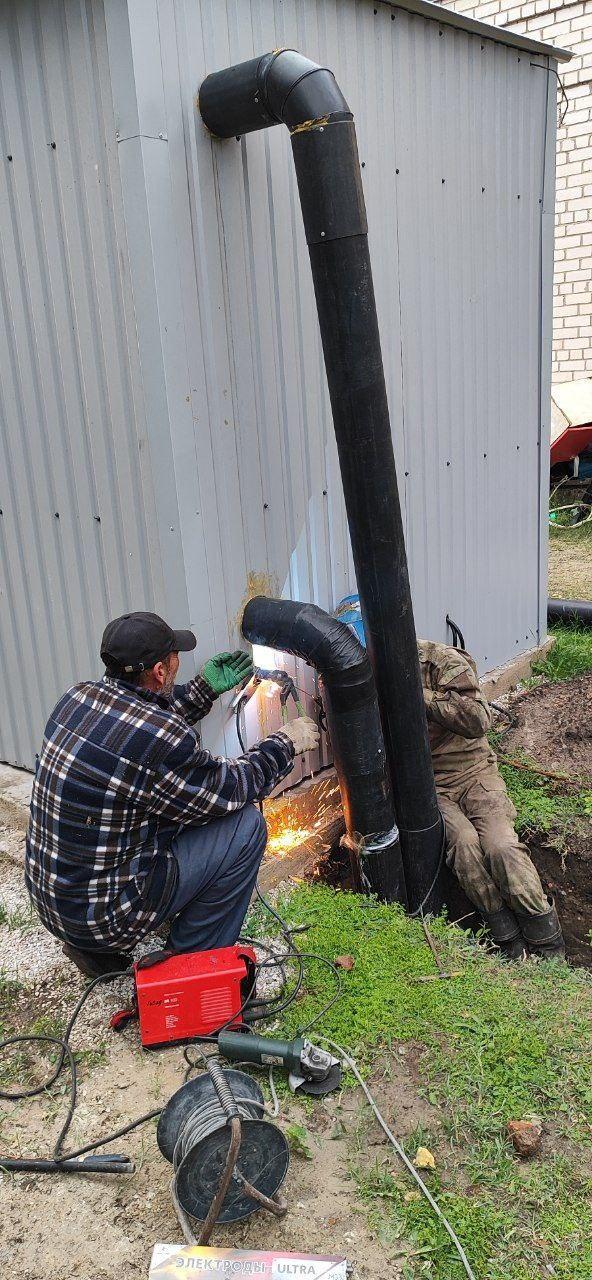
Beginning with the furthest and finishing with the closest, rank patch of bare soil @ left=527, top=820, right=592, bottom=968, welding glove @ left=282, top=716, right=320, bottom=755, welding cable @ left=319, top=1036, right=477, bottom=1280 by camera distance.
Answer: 1. patch of bare soil @ left=527, top=820, right=592, bottom=968
2. welding glove @ left=282, top=716, right=320, bottom=755
3. welding cable @ left=319, top=1036, right=477, bottom=1280

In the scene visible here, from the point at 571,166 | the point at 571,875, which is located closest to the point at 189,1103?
the point at 571,875

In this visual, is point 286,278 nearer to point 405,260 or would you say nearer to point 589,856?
point 405,260

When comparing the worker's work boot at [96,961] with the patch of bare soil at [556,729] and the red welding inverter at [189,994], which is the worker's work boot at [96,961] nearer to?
the red welding inverter at [189,994]

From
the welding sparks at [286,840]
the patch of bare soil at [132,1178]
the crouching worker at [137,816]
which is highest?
the crouching worker at [137,816]

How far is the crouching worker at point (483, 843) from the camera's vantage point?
4.27 meters

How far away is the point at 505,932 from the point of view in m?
4.34

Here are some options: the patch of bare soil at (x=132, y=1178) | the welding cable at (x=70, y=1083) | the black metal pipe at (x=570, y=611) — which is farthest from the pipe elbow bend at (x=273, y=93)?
the black metal pipe at (x=570, y=611)

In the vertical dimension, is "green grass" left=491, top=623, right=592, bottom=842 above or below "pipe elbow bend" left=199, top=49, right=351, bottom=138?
below

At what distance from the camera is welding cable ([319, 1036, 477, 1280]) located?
7.71 ft

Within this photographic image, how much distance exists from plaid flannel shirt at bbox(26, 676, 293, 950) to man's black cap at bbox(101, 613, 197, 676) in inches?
3.3

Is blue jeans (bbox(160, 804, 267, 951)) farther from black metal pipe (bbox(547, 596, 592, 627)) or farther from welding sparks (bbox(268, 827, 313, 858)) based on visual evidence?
black metal pipe (bbox(547, 596, 592, 627))

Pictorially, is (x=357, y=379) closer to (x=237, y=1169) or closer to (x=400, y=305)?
(x=400, y=305)

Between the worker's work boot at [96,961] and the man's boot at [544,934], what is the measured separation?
1.92 metres

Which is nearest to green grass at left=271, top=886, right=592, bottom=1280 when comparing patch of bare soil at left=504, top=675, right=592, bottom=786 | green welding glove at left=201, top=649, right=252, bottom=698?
green welding glove at left=201, top=649, right=252, bottom=698
